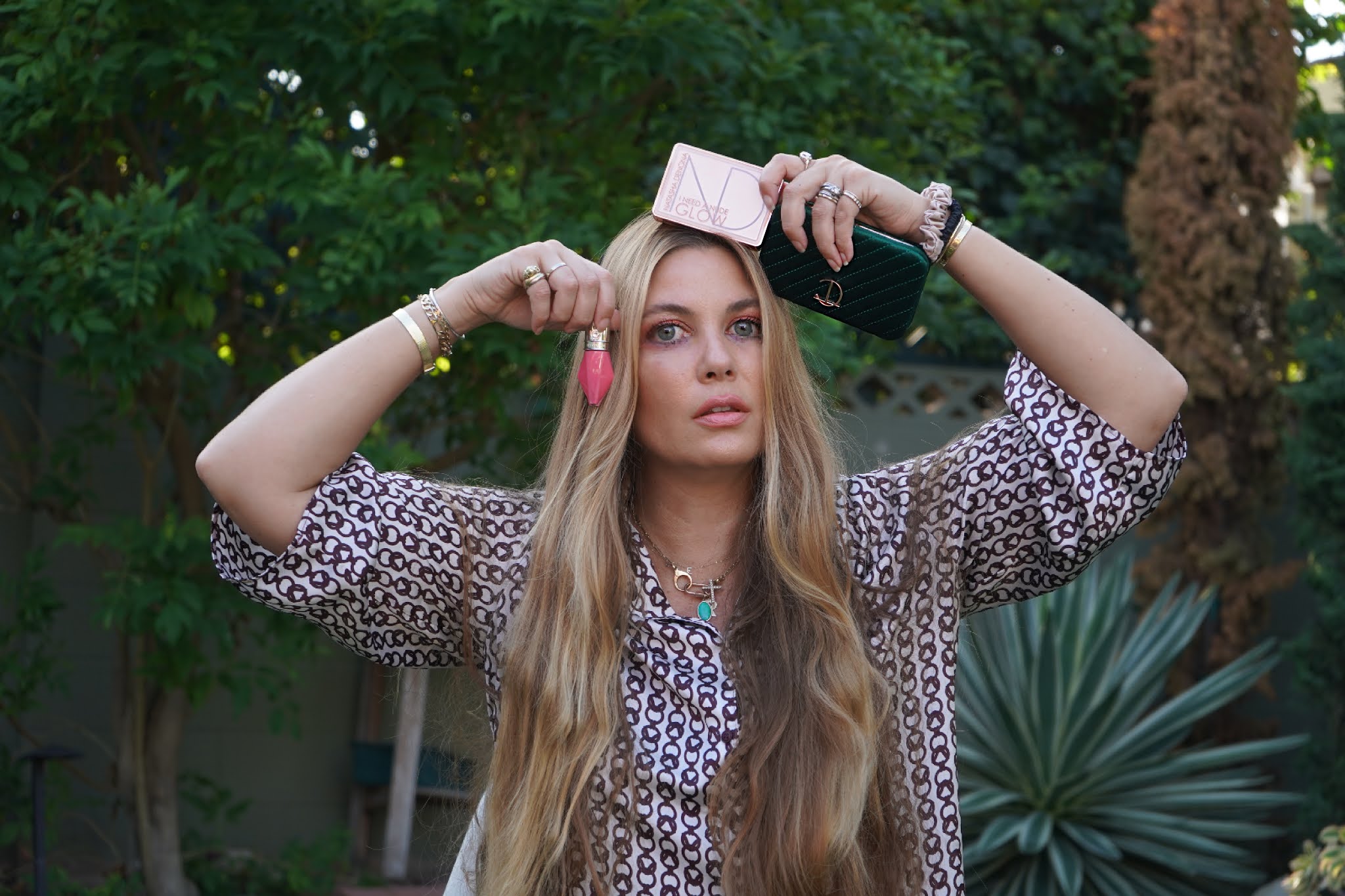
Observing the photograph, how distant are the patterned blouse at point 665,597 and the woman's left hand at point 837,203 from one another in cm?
24

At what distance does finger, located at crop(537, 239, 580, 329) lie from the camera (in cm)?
183

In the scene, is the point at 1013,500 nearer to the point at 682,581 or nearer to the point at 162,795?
the point at 682,581

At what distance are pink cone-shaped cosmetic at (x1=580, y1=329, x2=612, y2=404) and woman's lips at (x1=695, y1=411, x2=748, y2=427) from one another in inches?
5.1

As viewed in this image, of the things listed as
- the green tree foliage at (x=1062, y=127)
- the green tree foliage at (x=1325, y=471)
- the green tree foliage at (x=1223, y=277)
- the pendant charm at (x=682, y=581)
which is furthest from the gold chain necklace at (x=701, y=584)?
the green tree foliage at (x=1062, y=127)

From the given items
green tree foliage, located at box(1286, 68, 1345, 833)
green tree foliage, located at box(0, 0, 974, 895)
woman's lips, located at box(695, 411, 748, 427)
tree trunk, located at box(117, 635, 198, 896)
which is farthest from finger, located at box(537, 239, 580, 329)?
green tree foliage, located at box(1286, 68, 1345, 833)

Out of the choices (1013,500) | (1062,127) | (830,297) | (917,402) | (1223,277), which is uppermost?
(1062,127)

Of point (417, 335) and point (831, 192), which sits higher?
point (831, 192)

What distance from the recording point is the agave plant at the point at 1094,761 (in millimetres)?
4414

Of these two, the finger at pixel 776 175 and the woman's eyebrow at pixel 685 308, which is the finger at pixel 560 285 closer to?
the woman's eyebrow at pixel 685 308

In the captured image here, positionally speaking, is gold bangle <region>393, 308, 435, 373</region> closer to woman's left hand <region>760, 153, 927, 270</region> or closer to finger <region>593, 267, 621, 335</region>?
finger <region>593, 267, 621, 335</region>

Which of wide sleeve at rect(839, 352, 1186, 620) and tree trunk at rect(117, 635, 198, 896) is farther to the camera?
tree trunk at rect(117, 635, 198, 896)

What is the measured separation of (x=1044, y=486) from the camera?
1.76 m

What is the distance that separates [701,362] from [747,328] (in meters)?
0.09

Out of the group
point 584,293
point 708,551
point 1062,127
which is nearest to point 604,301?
point 584,293
